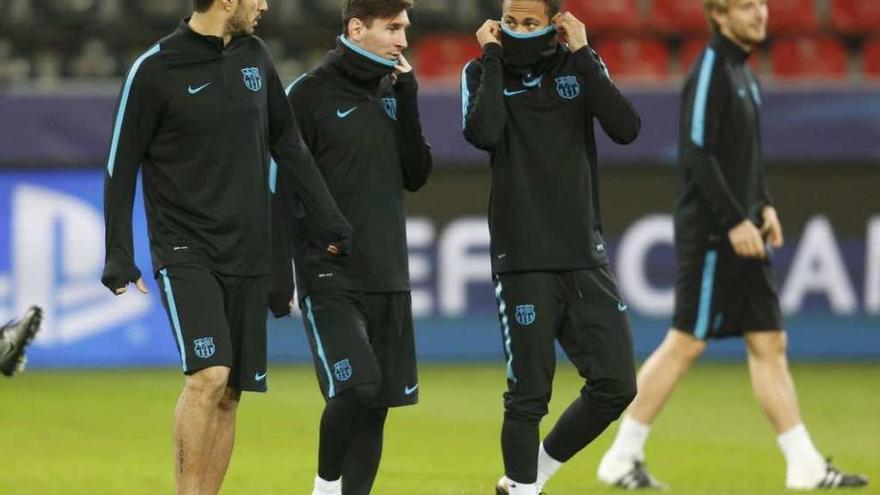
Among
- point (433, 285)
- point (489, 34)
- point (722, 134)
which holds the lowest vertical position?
point (433, 285)

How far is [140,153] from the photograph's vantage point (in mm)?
6363

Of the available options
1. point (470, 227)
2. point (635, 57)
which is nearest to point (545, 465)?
point (470, 227)

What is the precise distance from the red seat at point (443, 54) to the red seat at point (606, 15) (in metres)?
1.01

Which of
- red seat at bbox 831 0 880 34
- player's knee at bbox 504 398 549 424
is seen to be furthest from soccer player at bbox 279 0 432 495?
red seat at bbox 831 0 880 34

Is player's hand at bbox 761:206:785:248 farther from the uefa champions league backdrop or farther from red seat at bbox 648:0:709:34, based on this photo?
red seat at bbox 648:0:709:34

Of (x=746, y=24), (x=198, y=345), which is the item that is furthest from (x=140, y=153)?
(x=746, y=24)

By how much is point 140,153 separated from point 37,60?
8.57m

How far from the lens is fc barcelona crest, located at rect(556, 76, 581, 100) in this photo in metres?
6.66

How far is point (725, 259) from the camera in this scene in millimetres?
8055

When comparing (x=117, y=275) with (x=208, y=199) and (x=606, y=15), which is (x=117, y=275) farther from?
(x=606, y=15)

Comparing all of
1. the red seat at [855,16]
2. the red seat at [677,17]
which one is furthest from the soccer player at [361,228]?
the red seat at [855,16]

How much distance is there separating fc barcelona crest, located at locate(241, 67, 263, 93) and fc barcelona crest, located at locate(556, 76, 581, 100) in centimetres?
113

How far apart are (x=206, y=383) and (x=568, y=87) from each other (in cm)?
176

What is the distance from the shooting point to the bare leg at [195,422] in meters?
6.26
